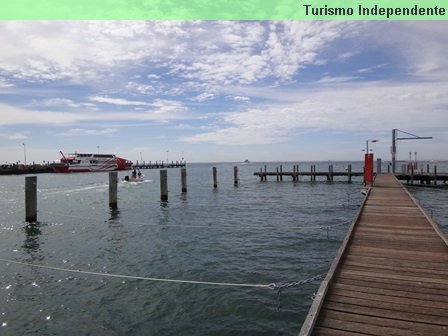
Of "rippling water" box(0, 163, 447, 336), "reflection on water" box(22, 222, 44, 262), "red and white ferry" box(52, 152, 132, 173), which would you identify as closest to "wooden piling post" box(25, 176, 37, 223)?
"reflection on water" box(22, 222, 44, 262)

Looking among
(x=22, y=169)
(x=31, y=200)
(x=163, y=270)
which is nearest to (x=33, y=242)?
(x=31, y=200)

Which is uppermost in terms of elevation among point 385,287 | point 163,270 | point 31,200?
point 31,200

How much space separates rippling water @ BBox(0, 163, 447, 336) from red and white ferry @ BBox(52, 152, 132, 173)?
71.5 m

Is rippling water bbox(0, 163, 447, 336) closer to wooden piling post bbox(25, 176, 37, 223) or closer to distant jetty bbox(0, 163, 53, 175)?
wooden piling post bbox(25, 176, 37, 223)

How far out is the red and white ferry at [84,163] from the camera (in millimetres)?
88312

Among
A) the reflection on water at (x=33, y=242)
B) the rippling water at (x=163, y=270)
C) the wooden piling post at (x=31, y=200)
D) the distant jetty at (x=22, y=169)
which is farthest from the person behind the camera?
the distant jetty at (x=22, y=169)

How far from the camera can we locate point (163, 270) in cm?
1084

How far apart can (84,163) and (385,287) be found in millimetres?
92389

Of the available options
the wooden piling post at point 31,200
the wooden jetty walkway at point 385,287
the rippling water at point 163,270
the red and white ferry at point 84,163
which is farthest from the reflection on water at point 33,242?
the red and white ferry at point 84,163

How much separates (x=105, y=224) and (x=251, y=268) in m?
10.9

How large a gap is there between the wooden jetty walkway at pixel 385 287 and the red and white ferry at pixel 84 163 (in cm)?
8833

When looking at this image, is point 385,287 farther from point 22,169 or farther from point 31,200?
point 22,169

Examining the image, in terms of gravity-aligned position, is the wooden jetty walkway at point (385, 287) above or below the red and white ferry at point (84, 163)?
below

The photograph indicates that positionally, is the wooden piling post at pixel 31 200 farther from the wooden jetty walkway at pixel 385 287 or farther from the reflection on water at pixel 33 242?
the wooden jetty walkway at pixel 385 287
